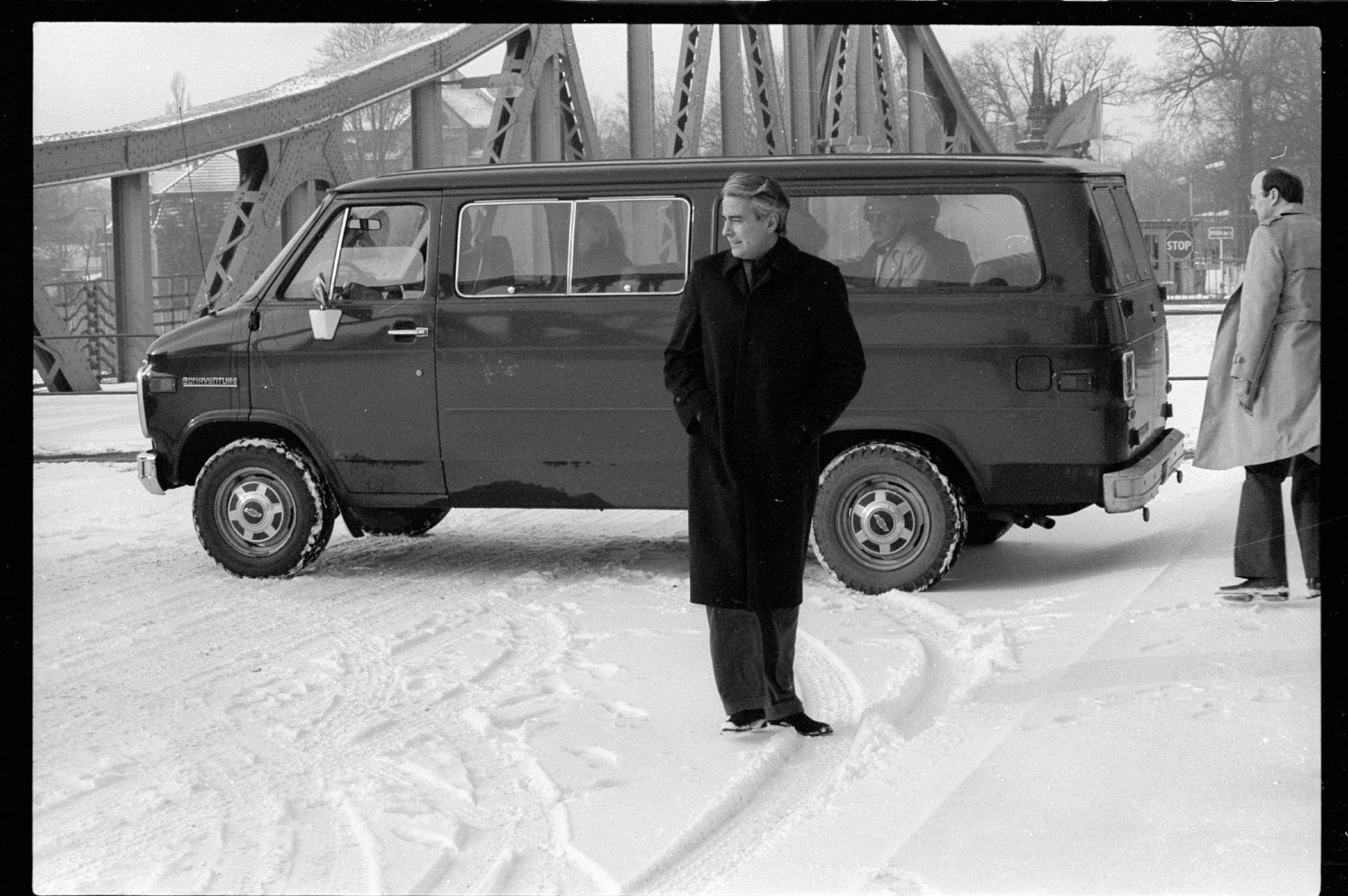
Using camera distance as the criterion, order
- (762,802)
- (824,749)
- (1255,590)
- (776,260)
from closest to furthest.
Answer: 1. (762,802)
2. (776,260)
3. (824,749)
4. (1255,590)

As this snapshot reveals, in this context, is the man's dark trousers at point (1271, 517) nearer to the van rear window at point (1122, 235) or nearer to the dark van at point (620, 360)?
the dark van at point (620, 360)

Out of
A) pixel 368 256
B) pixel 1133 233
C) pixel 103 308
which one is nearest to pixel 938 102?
pixel 1133 233

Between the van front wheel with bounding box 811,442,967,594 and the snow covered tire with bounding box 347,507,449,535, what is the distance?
6.82 ft

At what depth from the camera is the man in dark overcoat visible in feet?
→ 13.6

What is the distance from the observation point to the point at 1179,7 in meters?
2.71

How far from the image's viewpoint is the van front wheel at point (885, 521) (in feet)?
22.3

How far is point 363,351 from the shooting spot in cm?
732

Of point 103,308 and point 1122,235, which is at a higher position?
point 1122,235

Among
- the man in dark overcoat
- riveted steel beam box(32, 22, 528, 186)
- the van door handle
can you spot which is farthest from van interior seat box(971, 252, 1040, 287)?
the man in dark overcoat

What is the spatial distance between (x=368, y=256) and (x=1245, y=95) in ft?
15.6

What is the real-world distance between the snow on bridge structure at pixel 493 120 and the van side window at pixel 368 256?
35cm

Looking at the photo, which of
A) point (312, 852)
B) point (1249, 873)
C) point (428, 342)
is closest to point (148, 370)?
point (428, 342)

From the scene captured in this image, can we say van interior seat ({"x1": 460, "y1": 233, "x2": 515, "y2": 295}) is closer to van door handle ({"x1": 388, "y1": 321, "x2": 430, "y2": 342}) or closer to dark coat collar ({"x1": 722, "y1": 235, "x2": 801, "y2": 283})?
van door handle ({"x1": 388, "y1": 321, "x2": 430, "y2": 342})

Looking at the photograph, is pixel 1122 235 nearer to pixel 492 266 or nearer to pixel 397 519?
pixel 492 266
